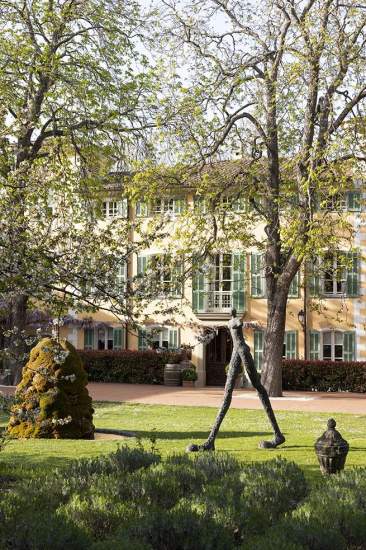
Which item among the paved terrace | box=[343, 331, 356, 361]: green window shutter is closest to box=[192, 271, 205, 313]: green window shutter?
the paved terrace

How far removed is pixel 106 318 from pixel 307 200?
17781 millimetres

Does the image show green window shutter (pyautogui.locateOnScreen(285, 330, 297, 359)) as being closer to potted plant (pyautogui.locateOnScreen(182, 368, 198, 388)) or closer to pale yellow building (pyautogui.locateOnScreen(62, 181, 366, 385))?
pale yellow building (pyautogui.locateOnScreen(62, 181, 366, 385))

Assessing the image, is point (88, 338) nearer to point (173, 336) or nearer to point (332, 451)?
point (173, 336)

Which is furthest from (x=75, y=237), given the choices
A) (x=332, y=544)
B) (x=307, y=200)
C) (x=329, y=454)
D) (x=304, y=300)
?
(x=304, y=300)

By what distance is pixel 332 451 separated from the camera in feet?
31.7

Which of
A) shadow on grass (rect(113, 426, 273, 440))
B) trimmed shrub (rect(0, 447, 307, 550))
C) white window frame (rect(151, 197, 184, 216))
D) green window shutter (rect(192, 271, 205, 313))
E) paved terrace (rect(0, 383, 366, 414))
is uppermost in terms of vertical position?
white window frame (rect(151, 197, 184, 216))

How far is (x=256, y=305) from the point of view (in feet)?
117

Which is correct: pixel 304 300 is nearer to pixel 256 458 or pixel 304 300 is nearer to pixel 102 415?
pixel 102 415

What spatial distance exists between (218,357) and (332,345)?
547 cm

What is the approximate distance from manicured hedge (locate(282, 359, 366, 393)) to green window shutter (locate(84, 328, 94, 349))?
9977 mm

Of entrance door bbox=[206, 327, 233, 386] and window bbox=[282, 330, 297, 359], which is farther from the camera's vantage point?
entrance door bbox=[206, 327, 233, 386]

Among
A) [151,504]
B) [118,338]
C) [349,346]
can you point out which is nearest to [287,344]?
[349,346]

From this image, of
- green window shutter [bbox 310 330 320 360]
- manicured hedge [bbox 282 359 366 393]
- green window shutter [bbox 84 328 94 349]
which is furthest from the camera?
green window shutter [bbox 84 328 94 349]

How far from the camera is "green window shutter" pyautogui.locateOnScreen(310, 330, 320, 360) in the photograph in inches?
1356
